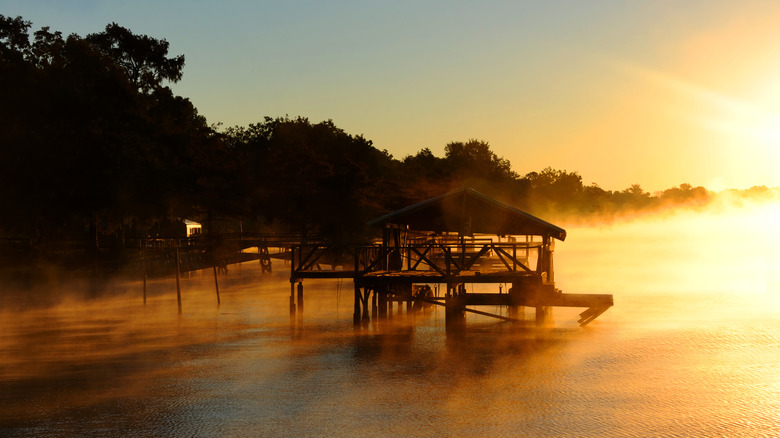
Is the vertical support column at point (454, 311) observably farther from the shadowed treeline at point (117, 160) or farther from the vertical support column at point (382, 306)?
the shadowed treeline at point (117, 160)

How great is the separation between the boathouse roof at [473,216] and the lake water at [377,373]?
423cm

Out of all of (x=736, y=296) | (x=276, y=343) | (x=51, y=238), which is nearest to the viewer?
(x=276, y=343)

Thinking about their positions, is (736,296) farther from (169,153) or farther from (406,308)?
(169,153)

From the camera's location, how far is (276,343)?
29.8 meters

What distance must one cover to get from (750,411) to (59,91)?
5009 centimetres

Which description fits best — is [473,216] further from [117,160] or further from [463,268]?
[117,160]

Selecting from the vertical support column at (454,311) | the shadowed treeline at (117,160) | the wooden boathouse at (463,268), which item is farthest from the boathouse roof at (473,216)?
the shadowed treeline at (117,160)

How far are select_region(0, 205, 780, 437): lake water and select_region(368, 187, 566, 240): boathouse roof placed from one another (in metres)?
4.23

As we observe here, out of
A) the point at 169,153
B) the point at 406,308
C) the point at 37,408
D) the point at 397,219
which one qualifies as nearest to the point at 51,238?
the point at 169,153

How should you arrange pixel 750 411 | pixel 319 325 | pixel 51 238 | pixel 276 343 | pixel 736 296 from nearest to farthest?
pixel 750 411, pixel 276 343, pixel 319 325, pixel 736 296, pixel 51 238

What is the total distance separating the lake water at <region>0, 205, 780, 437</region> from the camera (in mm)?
17750

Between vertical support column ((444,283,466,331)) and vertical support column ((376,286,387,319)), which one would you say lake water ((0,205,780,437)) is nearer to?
vertical support column ((444,283,466,331))

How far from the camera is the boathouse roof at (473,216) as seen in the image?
33.8 m

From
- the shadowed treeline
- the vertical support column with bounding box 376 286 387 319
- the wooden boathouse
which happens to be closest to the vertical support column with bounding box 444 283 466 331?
the wooden boathouse
